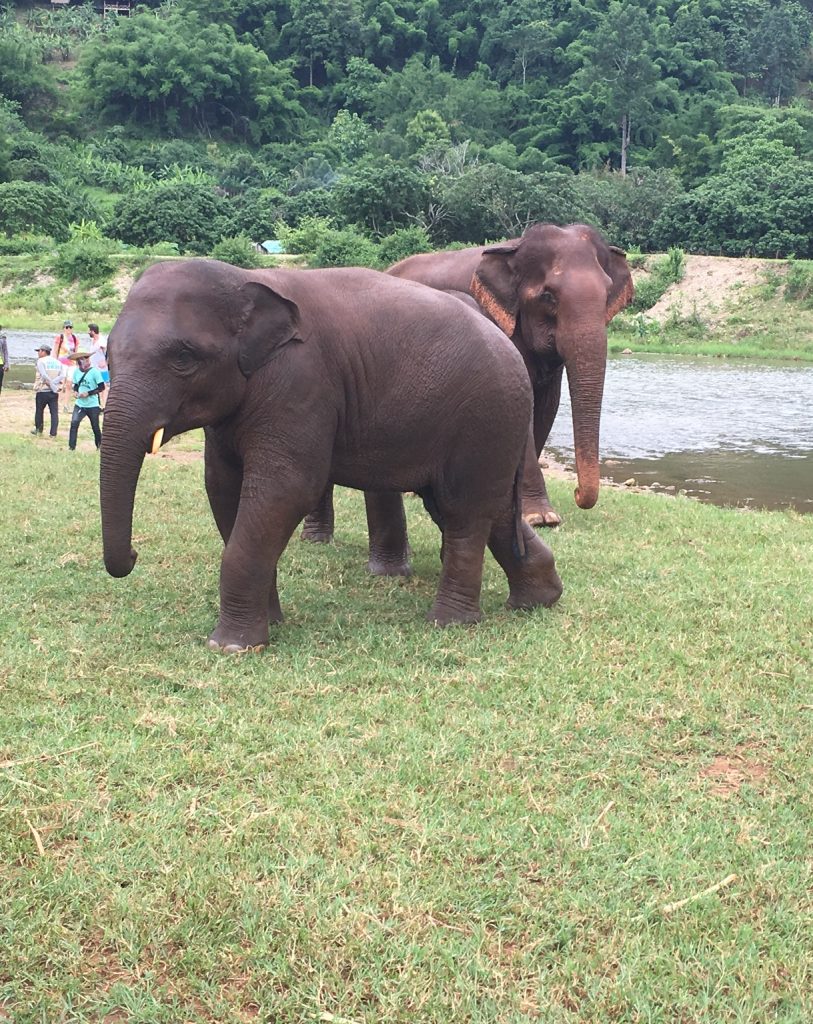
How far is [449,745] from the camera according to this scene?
3.98 meters

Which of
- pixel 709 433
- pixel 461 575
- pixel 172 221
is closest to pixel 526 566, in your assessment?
pixel 461 575

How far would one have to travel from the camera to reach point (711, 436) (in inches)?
648

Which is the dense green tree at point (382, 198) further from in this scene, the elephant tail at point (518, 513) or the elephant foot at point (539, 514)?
the elephant tail at point (518, 513)

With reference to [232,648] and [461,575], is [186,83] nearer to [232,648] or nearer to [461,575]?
[461,575]

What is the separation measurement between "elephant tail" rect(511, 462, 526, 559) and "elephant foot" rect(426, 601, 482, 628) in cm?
44

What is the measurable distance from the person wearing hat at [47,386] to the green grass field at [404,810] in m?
7.87

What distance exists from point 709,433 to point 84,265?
37199 mm

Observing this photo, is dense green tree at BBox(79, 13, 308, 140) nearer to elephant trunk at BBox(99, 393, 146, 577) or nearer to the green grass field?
elephant trunk at BBox(99, 393, 146, 577)

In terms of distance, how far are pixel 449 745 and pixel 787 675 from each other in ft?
6.07

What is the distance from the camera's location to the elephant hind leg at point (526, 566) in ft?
19.5

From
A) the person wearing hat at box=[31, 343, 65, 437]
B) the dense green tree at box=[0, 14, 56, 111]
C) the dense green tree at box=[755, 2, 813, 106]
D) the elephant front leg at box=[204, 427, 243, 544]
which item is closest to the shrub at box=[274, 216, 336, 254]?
the person wearing hat at box=[31, 343, 65, 437]

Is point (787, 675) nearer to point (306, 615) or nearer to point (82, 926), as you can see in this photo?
point (306, 615)

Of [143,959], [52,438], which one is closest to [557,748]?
[143,959]

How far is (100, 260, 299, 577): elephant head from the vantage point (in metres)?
4.75
